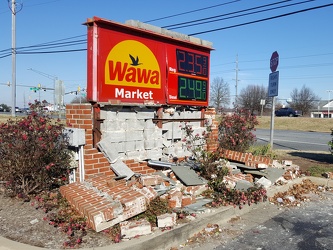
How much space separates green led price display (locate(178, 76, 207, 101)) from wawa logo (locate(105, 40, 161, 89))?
27.8 inches

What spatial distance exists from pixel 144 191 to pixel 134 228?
889 mm

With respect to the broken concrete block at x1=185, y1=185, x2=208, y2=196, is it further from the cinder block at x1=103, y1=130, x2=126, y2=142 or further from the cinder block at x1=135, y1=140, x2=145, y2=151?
the cinder block at x1=103, y1=130, x2=126, y2=142

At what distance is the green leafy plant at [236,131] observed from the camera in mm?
8516

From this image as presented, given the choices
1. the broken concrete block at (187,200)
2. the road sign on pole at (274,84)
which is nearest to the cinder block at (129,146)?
the broken concrete block at (187,200)

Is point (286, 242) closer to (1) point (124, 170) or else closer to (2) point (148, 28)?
(1) point (124, 170)

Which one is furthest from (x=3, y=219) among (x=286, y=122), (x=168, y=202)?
(x=286, y=122)

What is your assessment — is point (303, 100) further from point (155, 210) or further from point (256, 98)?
point (155, 210)

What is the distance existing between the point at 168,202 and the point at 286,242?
5.55 feet

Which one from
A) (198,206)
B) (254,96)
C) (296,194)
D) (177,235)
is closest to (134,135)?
(198,206)

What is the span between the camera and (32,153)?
4.66 meters

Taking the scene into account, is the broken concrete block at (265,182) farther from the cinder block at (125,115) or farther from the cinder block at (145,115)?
the cinder block at (125,115)

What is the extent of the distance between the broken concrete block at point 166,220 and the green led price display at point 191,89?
3.51 metres

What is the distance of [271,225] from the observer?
15.8 feet

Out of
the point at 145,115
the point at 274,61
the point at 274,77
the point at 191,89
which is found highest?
the point at 274,61
